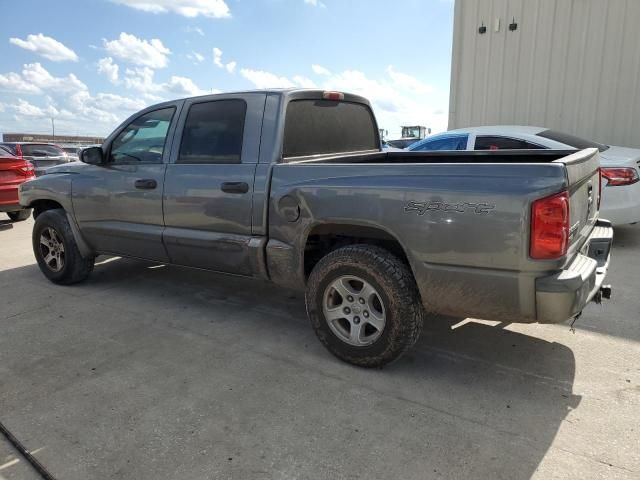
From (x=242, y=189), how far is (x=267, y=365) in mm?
1262

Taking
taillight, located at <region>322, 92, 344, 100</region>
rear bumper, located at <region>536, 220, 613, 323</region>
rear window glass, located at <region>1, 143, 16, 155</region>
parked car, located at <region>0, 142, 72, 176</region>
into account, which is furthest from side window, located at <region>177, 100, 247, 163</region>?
rear window glass, located at <region>1, 143, 16, 155</region>

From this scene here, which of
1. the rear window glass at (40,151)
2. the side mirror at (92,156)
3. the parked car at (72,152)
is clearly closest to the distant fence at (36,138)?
the parked car at (72,152)

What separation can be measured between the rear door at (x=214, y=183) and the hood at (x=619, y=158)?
4.59 m

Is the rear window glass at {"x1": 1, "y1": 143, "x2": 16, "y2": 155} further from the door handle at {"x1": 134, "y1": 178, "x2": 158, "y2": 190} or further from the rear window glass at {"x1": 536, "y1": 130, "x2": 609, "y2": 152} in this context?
the rear window glass at {"x1": 536, "y1": 130, "x2": 609, "y2": 152}

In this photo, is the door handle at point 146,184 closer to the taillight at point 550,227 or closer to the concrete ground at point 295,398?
the concrete ground at point 295,398

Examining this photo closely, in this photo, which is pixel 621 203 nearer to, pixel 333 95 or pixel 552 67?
pixel 333 95

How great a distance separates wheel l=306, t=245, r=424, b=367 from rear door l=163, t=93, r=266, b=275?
28.8 inches

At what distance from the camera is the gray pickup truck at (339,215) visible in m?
2.56

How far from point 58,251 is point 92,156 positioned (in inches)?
47.1

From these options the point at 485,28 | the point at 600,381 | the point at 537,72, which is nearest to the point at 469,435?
the point at 600,381

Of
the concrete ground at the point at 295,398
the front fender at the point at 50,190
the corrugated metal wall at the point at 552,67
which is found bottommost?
the concrete ground at the point at 295,398

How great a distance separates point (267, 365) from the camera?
3299mm

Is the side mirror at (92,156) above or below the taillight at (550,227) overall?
above

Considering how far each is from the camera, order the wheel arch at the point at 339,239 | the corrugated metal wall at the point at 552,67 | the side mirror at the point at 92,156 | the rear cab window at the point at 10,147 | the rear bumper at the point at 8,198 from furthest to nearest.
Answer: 1. the rear cab window at the point at 10,147
2. the corrugated metal wall at the point at 552,67
3. the rear bumper at the point at 8,198
4. the side mirror at the point at 92,156
5. the wheel arch at the point at 339,239
